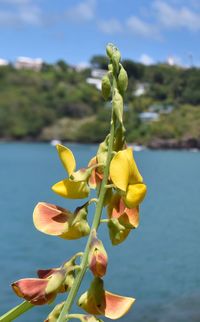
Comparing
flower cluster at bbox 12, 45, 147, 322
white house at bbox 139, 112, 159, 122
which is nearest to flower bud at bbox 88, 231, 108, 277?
flower cluster at bbox 12, 45, 147, 322

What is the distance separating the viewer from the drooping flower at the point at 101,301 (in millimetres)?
749

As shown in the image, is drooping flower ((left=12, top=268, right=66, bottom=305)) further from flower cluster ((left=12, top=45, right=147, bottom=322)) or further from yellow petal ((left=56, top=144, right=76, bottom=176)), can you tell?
yellow petal ((left=56, top=144, right=76, bottom=176))

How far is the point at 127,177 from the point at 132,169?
0.04ft

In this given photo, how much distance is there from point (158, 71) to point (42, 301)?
96984 mm

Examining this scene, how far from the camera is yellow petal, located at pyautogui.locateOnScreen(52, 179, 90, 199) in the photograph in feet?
2.54

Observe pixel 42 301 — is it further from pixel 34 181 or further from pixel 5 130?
pixel 5 130

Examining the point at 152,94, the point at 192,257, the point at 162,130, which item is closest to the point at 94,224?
the point at 192,257

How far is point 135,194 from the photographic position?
74 cm

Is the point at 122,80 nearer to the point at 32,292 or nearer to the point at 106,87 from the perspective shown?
the point at 106,87

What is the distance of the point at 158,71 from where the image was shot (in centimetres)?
9650

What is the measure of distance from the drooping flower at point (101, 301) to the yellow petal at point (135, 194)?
0.10 metres

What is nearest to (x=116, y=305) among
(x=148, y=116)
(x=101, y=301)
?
(x=101, y=301)

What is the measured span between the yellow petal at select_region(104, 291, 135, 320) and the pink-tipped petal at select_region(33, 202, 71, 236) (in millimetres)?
94

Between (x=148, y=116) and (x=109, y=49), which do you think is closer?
(x=109, y=49)
